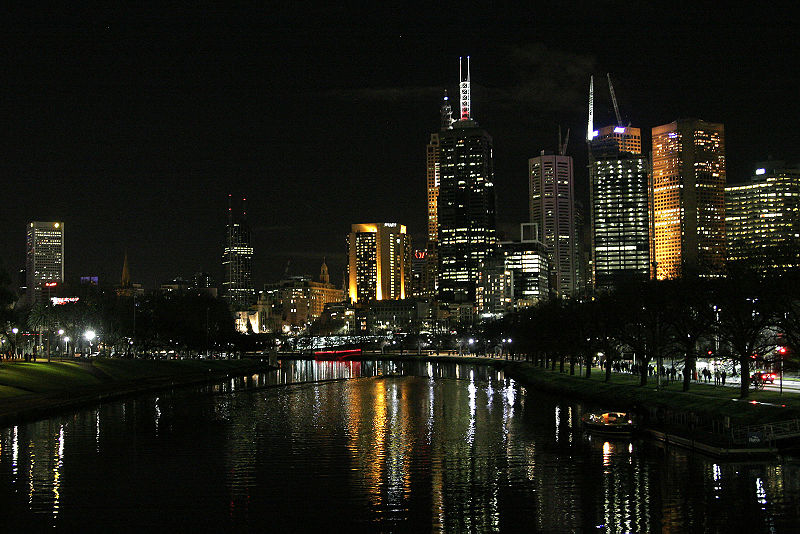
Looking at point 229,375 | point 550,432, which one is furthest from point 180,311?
point 550,432

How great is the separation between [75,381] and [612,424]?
61443mm

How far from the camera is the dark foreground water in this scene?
1389 inches

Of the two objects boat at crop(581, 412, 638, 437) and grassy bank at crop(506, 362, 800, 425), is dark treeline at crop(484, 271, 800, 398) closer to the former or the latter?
grassy bank at crop(506, 362, 800, 425)

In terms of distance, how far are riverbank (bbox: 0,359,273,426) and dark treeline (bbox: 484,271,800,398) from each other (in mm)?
54660

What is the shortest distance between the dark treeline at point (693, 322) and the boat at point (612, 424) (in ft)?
30.7

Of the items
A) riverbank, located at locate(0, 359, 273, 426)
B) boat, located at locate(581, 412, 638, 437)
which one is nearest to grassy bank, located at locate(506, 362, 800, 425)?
boat, located at locate(581, 412, 638, 437)

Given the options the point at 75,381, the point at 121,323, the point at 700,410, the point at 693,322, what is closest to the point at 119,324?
the point at 121,323

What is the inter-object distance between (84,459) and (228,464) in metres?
9.14

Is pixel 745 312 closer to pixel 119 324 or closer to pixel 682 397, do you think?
pixel 682 397

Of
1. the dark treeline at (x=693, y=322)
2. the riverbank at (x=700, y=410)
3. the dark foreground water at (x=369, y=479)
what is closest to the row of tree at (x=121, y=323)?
the dark foreground water at (x=369, y=479)

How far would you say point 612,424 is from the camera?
199 ft

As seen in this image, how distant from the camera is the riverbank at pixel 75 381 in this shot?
239ft

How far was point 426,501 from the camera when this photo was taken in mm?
38719

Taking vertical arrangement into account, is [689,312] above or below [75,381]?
above
